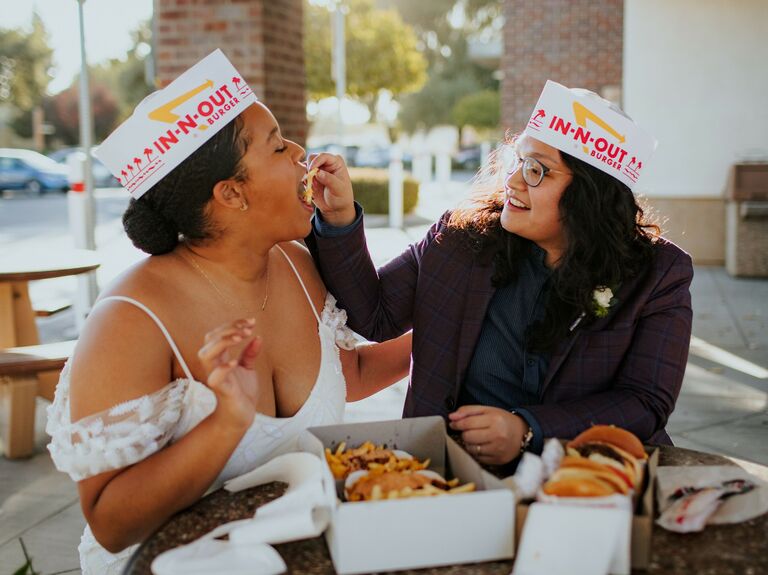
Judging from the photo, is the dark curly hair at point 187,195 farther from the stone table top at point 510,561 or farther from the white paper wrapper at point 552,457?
the white paper wrapper at point 552,457

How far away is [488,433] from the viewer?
6.54ft

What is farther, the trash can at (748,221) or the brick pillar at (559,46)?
the brick pillar at (559,46)

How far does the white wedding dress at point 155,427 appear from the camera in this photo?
183cm

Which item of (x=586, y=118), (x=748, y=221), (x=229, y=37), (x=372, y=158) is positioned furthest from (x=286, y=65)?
(x=372, y=158)

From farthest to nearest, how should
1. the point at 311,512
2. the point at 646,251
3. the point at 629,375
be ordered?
the point at 646,251 → the point at 629,375 → the point at 311,512

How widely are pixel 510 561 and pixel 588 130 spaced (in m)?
1.25

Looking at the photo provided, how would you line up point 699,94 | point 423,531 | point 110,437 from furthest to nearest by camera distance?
point 699,94 → point 110,437 → point 423,531

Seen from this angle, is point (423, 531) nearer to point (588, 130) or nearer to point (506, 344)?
point (506, 344)

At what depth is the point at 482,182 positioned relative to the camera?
2891mm

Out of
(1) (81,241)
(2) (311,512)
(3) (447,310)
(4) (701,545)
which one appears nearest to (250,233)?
(3) (447,310)

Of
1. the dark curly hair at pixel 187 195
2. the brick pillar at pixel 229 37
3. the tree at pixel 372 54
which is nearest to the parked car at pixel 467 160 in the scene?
the tree at pixel 372 54

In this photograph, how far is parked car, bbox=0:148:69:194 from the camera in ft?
91.9

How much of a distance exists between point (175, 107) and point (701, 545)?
1.47 m

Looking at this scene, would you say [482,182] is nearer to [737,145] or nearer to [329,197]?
[329,197]
